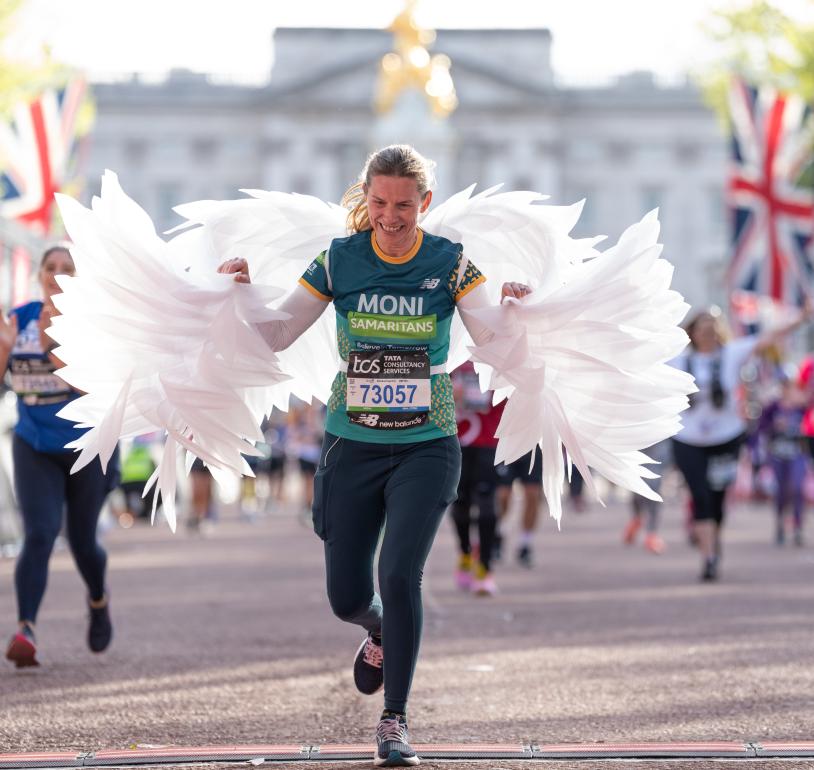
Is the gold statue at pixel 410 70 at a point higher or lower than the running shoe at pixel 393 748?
higher

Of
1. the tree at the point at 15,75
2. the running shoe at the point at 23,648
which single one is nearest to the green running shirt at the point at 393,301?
the running shoe at the point at 23,648

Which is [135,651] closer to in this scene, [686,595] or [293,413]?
[686,595]

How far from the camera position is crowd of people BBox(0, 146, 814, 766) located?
533cm

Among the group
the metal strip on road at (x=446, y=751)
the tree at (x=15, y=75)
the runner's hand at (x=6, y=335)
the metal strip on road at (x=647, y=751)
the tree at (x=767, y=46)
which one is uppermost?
the tree at (x=767, y=46)

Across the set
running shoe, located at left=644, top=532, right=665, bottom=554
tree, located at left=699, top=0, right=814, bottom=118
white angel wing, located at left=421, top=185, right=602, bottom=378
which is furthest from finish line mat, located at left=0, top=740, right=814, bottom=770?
tree, located at left=699, top=0, right=814, bottom=118

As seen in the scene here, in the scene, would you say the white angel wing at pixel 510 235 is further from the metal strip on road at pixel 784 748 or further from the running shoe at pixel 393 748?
the metal strip on road at pixel 784 748

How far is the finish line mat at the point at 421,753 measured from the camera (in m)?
5.28

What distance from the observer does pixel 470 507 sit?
11.5m

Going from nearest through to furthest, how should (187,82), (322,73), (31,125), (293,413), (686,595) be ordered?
(686,595) < (31,125) < (293,413) < (322,73) < (187,82)

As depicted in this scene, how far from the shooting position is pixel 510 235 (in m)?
5.99

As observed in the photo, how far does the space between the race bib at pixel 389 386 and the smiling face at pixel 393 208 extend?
0.34 metres

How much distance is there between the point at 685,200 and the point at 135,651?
87359 millimetres

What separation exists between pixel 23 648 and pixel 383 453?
2.76 meters

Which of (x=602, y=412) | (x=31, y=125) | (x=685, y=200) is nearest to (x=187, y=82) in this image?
(x=685, y=200)
